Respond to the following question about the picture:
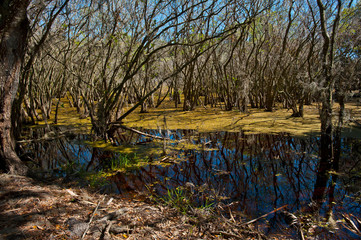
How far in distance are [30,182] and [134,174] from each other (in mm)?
1522

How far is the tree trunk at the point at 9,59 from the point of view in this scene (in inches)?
110

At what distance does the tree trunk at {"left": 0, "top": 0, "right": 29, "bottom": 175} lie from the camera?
279cm

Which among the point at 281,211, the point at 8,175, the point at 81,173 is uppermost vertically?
the point at 8,175

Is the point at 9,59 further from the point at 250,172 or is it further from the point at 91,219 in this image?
the point at 250,172

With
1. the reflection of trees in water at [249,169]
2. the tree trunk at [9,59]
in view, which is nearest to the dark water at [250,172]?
the reflection of trees in water at [249,169]

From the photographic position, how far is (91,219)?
213 cm

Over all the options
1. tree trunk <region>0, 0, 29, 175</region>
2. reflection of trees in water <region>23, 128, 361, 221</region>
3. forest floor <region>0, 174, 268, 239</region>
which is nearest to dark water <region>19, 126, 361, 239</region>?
reflection of trees in water <region>23, 128, 361, 221</region>

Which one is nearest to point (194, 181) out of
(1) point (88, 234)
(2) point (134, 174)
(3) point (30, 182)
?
(2) point (134, 174)

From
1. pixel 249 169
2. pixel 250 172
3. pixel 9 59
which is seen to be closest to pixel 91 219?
pixel 9 59

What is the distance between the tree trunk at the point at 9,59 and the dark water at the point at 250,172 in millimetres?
1136

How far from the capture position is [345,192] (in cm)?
313

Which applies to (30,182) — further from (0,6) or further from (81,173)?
(0,6)

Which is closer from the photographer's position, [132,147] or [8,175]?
[8,175]

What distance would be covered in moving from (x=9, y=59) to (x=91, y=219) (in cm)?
220
